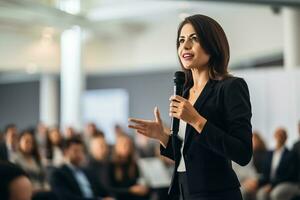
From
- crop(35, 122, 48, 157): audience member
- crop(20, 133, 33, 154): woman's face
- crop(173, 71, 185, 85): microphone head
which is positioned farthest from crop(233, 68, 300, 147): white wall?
crop(173, 71, 185, 85): microphone head

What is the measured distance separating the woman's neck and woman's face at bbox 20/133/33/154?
466cm

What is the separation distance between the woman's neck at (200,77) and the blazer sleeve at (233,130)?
11cm

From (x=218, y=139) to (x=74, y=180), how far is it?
4.08m

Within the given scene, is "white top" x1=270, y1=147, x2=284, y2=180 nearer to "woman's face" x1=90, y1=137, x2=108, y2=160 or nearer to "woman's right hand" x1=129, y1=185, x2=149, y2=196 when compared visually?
"woman's right hand" x1=129, y1=185, x2=149, y2=196

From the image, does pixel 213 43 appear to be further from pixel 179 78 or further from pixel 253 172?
pixel 253 172

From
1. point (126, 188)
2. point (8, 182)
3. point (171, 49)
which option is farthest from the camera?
point (171, 49)

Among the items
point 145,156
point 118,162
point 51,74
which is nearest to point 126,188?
point 118,162

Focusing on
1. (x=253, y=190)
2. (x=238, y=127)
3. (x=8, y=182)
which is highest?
(x=238, y=127)

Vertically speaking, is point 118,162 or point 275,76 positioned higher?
point 275,76

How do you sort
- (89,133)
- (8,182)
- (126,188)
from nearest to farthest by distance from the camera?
(8,182), (126,188), (89,133)

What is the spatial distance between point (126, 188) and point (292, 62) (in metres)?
3.39

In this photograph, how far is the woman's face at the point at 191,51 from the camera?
5.47ft

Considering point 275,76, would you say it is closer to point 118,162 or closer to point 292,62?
point 292,62

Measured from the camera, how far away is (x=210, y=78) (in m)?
1.70
